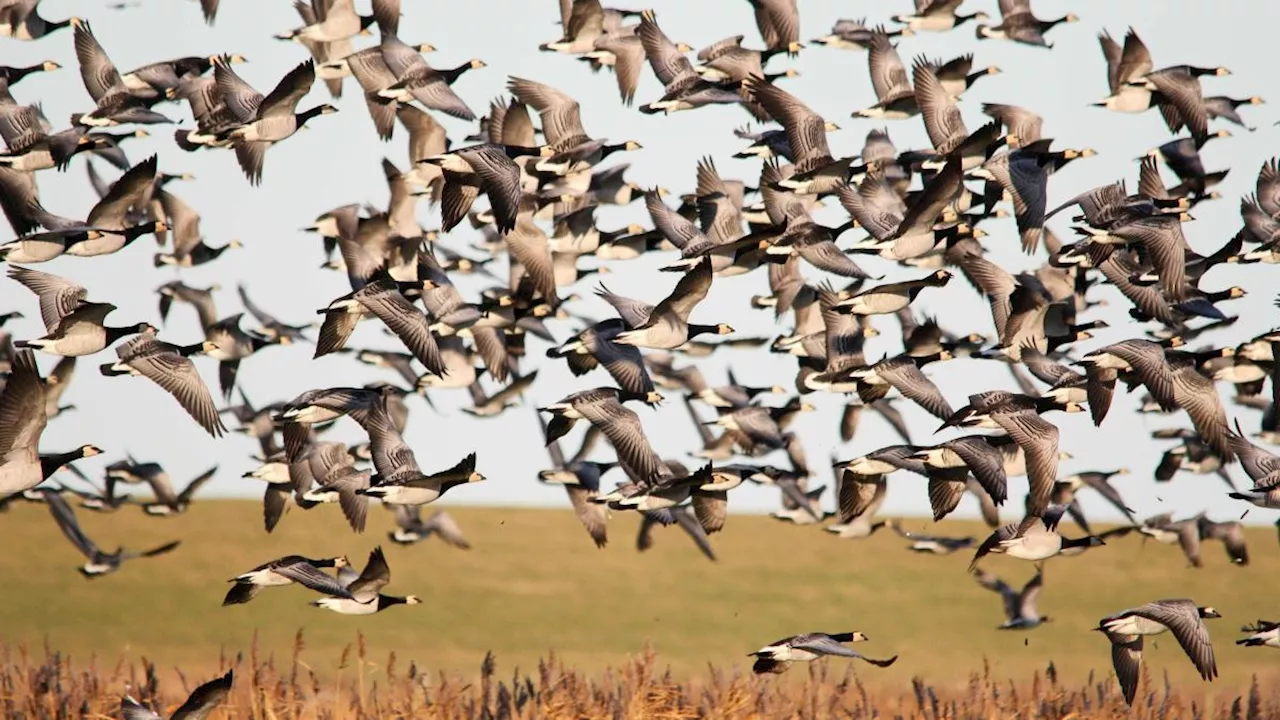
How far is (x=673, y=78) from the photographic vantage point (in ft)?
70.8

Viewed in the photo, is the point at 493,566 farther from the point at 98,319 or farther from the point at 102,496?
the point at 98,319

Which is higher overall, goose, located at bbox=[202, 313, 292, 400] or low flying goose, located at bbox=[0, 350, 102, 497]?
goose, located at bbox=[202, 313, 292, 400]

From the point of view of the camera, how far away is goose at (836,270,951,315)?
61.0 ft

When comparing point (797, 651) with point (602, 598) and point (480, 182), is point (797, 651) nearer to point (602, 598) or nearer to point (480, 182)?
point (480, 182)

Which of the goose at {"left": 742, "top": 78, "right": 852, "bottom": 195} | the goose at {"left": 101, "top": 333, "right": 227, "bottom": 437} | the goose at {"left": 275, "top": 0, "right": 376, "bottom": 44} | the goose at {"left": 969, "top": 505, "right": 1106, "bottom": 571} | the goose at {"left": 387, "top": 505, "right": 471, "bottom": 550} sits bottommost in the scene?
the goose at {"left": 969, "top": 505, "right": 1106, "bottom": 571}

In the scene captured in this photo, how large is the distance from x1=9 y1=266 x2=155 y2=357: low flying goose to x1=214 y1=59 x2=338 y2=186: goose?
275cm

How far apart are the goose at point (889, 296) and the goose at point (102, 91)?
30.2 feet

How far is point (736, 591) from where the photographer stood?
4256 centimetres

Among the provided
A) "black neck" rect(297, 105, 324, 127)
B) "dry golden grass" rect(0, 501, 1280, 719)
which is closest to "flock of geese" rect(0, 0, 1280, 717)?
"black neck" rect(297, 105, 324, 127)

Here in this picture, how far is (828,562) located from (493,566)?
30.7ft

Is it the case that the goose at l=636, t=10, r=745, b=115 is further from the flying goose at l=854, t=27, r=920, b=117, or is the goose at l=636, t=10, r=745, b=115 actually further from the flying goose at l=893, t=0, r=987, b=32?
the flying goose at l=893, t=0, r=987, b=32

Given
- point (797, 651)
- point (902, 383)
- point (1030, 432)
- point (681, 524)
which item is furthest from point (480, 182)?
point (681, 524)

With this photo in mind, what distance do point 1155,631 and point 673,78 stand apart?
958 cm

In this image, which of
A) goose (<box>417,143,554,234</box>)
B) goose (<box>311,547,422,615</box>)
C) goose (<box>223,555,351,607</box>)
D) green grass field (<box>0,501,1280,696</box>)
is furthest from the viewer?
green grass field (<box>0,501,1280,696</box>)
